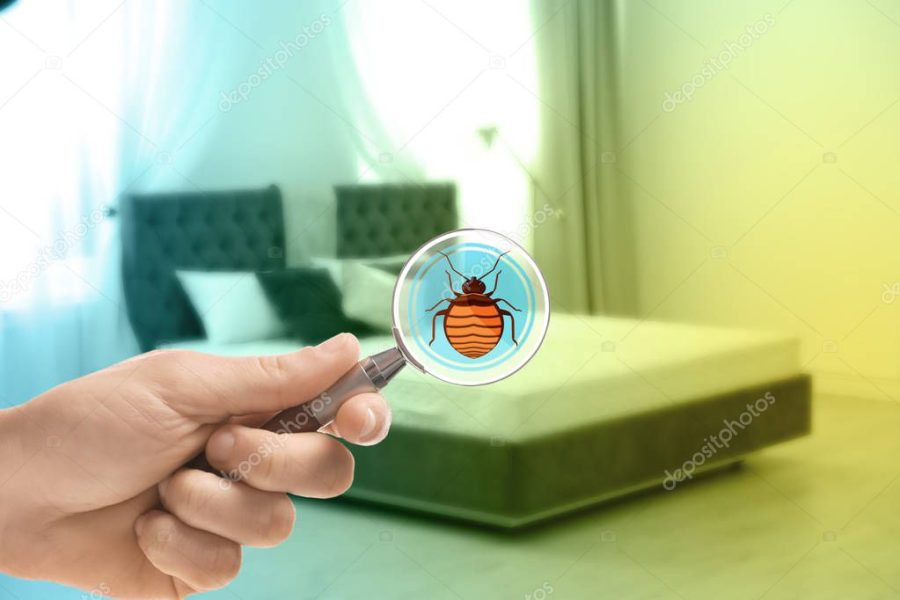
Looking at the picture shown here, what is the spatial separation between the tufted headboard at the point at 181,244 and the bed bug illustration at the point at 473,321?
222 cm

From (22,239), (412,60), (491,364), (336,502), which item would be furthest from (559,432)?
(491,364)

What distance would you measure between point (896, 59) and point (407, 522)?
69.3 inches

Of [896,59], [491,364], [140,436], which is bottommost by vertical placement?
A: [140,436]

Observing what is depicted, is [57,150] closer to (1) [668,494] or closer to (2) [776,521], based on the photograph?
(1) [668,494]

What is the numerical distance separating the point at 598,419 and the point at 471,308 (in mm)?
2004

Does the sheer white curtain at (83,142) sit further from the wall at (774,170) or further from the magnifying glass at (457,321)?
the magnifying glass at (457,321)

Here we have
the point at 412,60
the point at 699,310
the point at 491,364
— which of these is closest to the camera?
the point at 491,364

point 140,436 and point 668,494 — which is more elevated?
point 140,436

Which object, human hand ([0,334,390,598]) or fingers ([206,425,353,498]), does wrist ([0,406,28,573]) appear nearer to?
human hand ([0,334,390,598])

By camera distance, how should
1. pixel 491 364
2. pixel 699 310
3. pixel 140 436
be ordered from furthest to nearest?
pixel 699 310
pixel 140 436
pixel 491 364

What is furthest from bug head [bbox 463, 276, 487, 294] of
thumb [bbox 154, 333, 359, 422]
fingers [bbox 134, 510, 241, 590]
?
fingers [bbox 134, 510, 241, 590]

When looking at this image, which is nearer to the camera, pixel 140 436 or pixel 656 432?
pixel 140 436

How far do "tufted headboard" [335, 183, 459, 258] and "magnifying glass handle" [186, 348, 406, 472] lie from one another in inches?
80.0

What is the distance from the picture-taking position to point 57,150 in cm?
303
